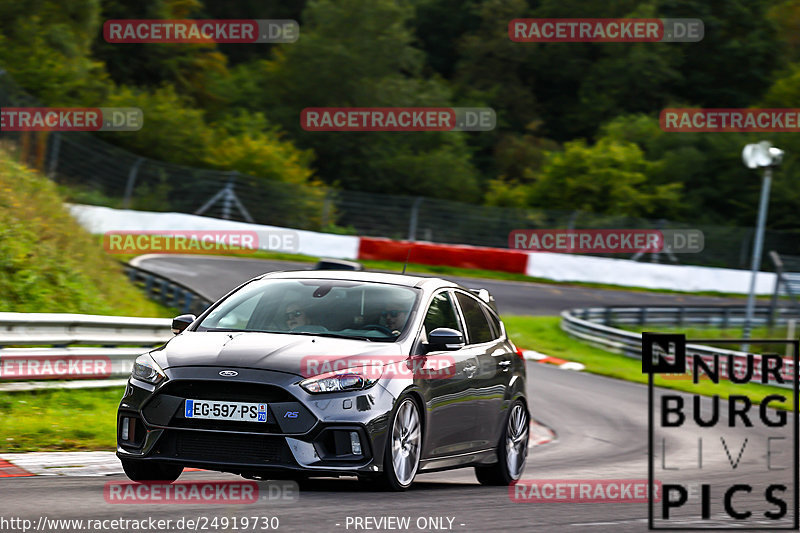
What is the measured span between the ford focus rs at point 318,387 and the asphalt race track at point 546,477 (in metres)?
0.30

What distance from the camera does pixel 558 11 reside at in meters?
72.0

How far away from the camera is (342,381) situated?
24.5 feet

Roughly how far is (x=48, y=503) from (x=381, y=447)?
2.04 meters

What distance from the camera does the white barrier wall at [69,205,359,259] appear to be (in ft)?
109

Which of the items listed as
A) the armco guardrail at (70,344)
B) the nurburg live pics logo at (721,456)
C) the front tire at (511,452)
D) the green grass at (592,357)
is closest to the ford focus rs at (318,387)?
the front tire at (511,452)

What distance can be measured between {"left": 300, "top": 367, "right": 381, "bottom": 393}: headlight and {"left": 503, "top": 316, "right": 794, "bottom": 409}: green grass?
602 inches

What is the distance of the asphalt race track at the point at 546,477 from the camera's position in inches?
252

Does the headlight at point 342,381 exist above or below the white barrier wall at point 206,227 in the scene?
below

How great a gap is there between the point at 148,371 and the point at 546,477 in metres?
4.23

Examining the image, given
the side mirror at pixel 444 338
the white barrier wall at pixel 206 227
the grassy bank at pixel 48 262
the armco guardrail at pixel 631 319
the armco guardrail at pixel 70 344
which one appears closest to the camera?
the side mirror at pixel 444 338

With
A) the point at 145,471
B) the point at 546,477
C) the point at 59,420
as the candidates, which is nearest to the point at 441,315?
the point at 546,477

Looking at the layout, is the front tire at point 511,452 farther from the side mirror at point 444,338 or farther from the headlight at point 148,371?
the headlight at point 148,371

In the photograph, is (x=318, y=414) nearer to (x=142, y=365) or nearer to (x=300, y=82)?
(x=142, y=365)

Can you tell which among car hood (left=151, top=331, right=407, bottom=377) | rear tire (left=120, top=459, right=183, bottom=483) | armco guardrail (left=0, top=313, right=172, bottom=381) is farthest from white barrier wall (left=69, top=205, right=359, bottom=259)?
rear tire (left=120, top=459, right=183, bottom=483)
